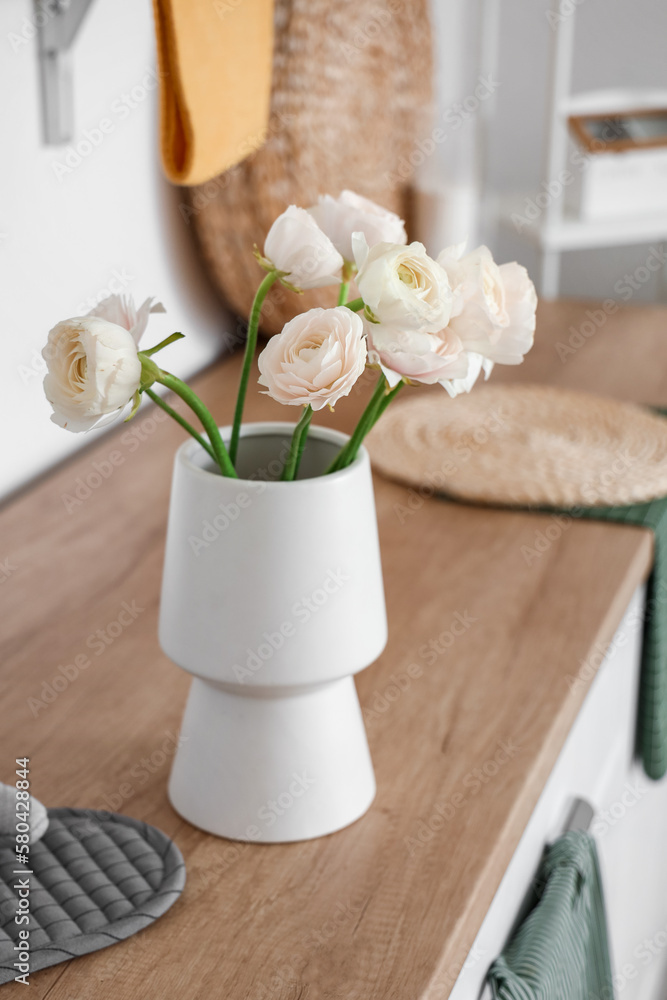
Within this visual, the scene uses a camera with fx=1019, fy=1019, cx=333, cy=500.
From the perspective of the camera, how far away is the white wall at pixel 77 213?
89 centimetres

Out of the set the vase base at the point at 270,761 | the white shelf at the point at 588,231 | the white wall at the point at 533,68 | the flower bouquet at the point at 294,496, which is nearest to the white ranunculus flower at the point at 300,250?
the flower bouquet at the point at 294,496

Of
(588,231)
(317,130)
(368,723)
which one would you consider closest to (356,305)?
(368,723)

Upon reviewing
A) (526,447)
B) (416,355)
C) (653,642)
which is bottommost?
(653,642)

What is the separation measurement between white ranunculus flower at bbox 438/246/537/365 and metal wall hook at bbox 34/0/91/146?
1.87 feet

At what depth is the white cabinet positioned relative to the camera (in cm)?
64

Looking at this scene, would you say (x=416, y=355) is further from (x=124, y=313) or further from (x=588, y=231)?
(x=588, y=231)

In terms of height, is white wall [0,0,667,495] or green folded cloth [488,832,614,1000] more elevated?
white wall [0,0,667,495]

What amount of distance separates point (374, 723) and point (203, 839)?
0.15 meters

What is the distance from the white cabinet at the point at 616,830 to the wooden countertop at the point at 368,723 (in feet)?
0.17

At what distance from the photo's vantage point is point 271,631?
508 millimetres

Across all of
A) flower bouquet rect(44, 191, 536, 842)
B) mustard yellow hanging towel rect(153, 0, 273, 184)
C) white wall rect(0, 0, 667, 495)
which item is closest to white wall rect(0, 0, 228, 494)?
white wall rect(0, 0, 667, 495)

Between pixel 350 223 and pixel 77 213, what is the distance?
589 mm

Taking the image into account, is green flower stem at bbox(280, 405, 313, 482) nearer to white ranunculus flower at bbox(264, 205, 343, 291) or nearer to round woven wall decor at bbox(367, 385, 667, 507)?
white ranunculus flower at bbox(264, 205, 343, 291)

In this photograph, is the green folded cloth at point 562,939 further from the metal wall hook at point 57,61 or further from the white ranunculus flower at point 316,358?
the metal wall hook at point 57,61
